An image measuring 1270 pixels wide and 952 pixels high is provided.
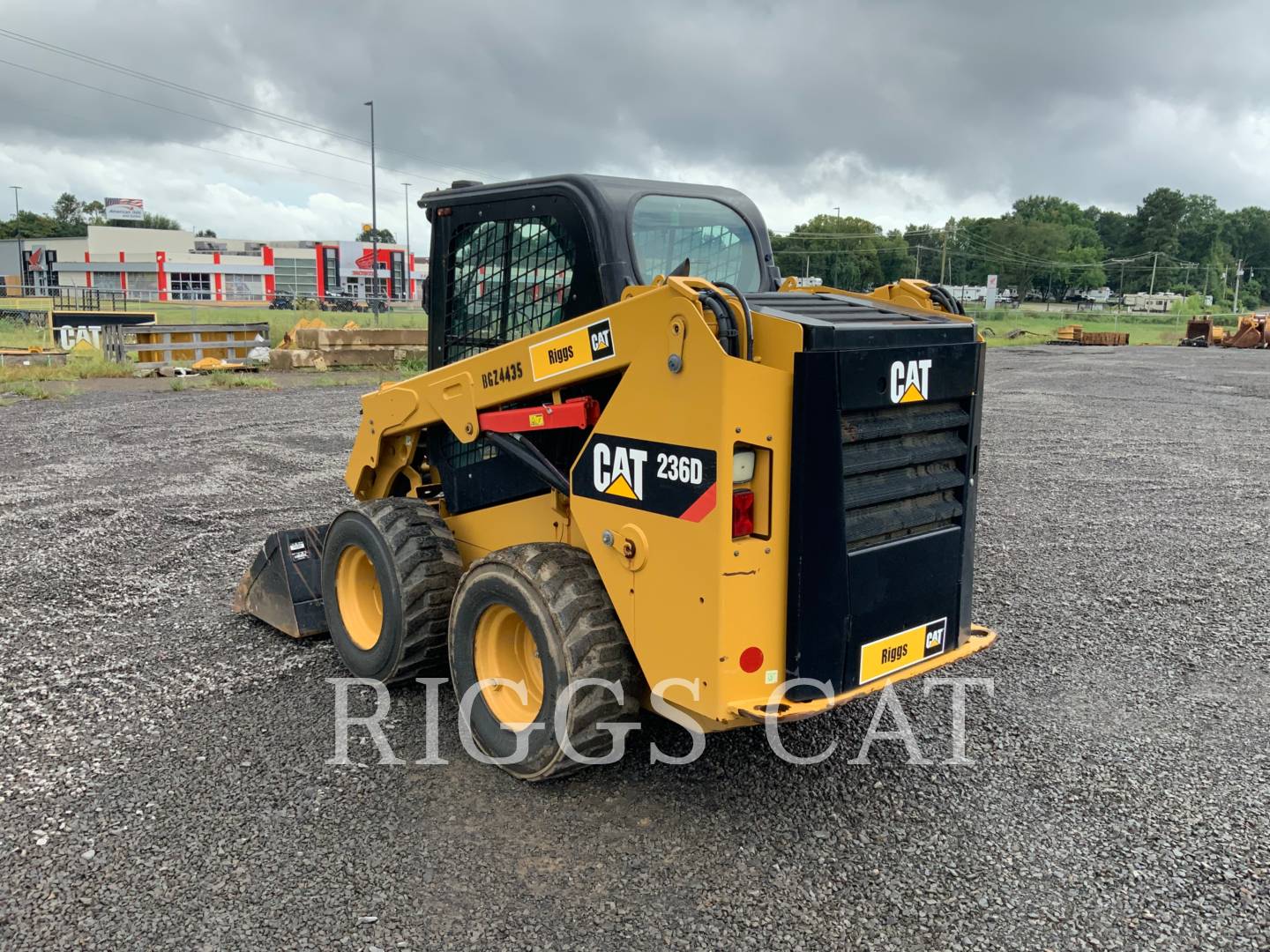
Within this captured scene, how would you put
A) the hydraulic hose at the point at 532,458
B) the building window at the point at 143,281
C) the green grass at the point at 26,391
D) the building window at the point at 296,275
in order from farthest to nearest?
the building window at the point at 296,275 < the building window at the point at 143,281 < the green grass at the point at 26,391 < the hydraulic hose at the point at 532,458

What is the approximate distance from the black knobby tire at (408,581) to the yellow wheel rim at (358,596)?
16 centimetres

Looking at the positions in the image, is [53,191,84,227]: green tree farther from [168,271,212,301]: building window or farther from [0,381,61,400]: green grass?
[0,381,61,400]: green grass

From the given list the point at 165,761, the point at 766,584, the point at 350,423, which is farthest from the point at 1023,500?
the point at 350,423

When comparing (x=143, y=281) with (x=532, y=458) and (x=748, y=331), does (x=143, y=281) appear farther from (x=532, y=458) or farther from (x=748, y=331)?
(x=748, y=331)

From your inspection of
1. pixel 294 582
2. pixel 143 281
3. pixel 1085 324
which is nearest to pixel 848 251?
pixel 1085 324

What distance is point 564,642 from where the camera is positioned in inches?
143

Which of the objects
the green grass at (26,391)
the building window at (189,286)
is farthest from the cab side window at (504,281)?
the building window at (189,286)

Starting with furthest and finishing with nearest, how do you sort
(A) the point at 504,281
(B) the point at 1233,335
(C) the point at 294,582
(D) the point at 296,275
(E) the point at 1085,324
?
1. (D) the point at 296,275
2. (E) the point at 1085,324
3. (B) the point at 1233,335
4. (C) the point at 294,582
5. (A) the point at 504,281

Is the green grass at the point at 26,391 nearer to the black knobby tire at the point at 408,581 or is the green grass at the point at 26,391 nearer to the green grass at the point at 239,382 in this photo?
the green grass at the point at 239,382

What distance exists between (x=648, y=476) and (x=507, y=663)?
3.97ft

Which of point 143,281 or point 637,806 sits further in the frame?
point 143,281

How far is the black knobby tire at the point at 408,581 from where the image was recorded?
4.64 metres

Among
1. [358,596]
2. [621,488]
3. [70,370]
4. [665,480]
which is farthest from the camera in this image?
[70,370]

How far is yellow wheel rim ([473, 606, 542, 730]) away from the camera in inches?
162
